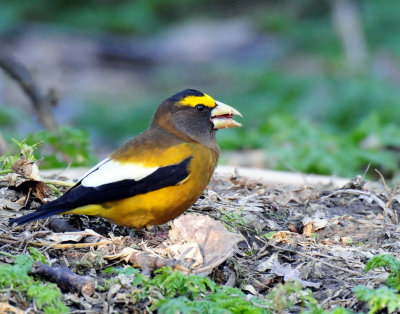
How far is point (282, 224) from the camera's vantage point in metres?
4.94

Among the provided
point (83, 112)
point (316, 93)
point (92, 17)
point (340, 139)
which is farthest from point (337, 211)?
point (92, 17)

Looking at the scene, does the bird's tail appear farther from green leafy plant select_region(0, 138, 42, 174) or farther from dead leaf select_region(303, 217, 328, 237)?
dead leaf select_region(303, 217, 328, 237)

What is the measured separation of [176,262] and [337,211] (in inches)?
68.8

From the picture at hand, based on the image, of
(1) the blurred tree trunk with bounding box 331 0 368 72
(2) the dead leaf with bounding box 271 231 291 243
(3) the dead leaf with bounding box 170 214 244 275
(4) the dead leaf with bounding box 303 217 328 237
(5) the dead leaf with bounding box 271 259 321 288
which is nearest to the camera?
(3) the dead leaf with bounding box 170 214 244 275

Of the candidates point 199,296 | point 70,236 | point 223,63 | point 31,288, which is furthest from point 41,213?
point 223,63

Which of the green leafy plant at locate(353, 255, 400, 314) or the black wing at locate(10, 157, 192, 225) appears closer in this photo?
the green leafy plant at locate(353, 255, 400, 314)

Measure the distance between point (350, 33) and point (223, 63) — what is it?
9.07 ft

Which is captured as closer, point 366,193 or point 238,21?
point 366,193

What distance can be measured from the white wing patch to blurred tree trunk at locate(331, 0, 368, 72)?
10180 mm

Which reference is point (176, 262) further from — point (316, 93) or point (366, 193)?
point (316, 93)

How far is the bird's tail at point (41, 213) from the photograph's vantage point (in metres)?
4.12

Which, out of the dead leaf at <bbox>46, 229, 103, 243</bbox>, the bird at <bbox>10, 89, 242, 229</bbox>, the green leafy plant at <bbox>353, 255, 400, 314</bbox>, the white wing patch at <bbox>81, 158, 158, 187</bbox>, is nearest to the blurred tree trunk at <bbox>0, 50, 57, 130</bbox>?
the bird at <bbox>10, 89, 242, 229</bbox>

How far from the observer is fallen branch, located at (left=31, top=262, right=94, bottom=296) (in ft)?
12.0

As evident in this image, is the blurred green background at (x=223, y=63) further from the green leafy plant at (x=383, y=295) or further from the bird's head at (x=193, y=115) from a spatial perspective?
the green leafy plant at (x=383, y=295)
